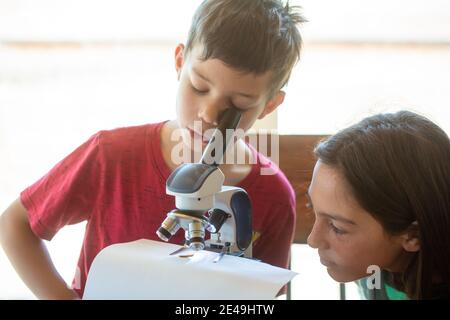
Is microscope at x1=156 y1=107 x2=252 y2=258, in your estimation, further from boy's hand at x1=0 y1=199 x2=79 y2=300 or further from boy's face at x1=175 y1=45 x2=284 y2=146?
boy's hand at x1=0 y1=199 x2=79 y2=300

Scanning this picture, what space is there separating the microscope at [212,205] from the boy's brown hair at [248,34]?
77mm

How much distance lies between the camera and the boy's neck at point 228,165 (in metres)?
0.77

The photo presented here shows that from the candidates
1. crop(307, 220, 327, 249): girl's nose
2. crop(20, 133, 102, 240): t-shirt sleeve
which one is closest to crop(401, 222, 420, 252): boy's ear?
crop(307, 220, 327, 249): girl's nose

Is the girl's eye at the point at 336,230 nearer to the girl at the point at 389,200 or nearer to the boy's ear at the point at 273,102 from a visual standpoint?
the girl at the point at 389,200

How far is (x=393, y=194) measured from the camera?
0.68 meters

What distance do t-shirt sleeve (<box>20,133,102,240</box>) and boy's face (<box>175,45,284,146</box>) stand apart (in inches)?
6.8

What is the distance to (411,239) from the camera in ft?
2.31

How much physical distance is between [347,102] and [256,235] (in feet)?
1.47

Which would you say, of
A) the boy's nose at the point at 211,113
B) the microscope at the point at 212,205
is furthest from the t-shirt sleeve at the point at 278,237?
the boy's nose at the point at 211,113

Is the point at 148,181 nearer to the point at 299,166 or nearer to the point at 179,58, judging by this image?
the point at 179,58

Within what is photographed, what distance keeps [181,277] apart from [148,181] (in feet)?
0.86

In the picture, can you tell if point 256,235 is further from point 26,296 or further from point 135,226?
point 26,296

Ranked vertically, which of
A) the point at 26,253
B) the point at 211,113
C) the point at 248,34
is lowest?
the point at 26,253

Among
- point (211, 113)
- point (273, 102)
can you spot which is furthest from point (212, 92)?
point (273, 102)
